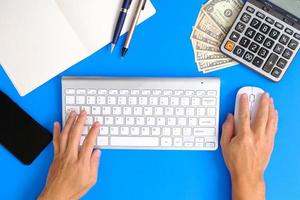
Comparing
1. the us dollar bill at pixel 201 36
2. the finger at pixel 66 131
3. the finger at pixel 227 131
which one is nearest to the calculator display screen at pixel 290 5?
the us dollar bill at pixel 201 36

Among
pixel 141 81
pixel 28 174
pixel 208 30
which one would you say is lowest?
pixel 28 174

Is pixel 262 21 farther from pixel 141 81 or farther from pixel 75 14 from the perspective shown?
pixel 75 14

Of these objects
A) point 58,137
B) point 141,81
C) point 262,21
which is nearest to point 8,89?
point 58,137

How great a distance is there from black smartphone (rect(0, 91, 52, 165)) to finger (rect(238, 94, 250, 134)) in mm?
399

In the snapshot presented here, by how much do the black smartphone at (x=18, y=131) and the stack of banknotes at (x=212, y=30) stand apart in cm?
36

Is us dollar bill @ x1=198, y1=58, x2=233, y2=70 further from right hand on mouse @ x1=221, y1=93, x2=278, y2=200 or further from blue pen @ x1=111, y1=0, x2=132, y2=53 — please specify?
blue pen @ x1=111, y1=0, x2=132, y2=53

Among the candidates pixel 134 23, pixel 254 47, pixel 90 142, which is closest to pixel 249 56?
pixel 254 47

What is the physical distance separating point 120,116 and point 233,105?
23cm

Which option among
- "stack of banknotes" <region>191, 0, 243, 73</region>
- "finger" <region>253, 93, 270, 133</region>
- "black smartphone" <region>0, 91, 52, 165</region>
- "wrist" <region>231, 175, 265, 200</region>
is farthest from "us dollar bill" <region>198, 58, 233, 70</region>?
"black smartphone" <region>0, 91, 52, 165</region>

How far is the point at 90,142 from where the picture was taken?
0.70 meters

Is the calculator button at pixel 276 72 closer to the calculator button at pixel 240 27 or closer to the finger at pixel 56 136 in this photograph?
the calculator button at pixel 240 27

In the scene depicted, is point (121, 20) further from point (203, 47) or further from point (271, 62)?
point (271, 62)

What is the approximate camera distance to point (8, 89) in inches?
28.5

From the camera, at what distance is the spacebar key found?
0.70 meters
